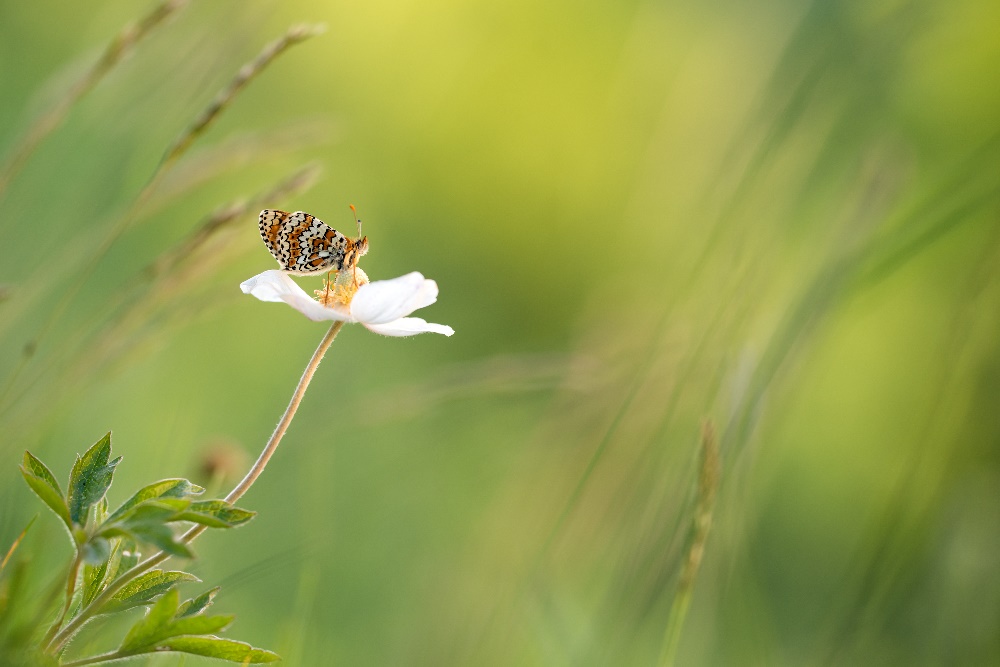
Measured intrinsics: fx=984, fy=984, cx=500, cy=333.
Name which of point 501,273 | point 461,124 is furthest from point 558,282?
point 461,124

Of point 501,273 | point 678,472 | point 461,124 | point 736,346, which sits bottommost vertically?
point 678,472

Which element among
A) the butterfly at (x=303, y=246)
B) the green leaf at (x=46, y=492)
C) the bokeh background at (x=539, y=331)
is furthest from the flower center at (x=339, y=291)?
the green leaf at (x=46, y=492)

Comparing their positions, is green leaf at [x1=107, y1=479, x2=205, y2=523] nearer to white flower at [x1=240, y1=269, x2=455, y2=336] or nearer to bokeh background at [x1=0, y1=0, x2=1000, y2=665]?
bokeh background at [x1=0, y1=0, x2=1000, y2=665]

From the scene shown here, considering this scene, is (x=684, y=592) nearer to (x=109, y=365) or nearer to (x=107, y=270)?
(x=109, y=365)

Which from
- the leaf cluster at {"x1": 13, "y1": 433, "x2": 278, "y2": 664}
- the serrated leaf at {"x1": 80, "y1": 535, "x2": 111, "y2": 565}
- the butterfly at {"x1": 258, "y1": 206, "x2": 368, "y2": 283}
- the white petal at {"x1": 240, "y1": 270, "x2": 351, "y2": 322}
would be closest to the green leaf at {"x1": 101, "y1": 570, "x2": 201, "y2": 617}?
the leaf cluster at {"x1": 13, "y1": 433, "x2": 278, "y2": 664}

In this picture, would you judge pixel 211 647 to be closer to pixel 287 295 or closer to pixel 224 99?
pixel 287 295

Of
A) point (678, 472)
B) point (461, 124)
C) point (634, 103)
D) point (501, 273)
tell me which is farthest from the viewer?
point (634, 103)

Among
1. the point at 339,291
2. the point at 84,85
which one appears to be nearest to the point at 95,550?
the point at 339,291

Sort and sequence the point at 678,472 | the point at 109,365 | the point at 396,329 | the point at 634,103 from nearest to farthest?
the point at 396,329 → the point at 109,365 → the point at 678,472 → the point at 634,103
